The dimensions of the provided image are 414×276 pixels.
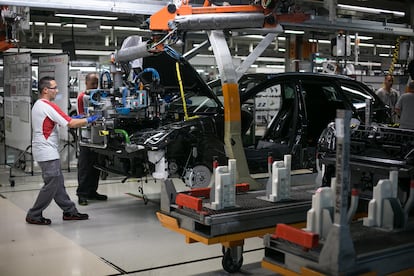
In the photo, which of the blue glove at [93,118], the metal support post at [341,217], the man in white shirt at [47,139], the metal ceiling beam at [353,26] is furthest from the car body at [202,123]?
Result: the metal support post at [341,217]

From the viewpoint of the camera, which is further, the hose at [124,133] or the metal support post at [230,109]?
the metal support post at [230,109]

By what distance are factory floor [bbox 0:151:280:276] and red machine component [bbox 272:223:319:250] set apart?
147 centimetres

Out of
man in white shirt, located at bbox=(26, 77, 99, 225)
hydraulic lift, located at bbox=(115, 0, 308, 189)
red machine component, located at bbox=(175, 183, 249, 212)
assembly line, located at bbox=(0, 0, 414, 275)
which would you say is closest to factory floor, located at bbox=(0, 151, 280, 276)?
assembly line, located at bbox=(0, 0, 414, 275)

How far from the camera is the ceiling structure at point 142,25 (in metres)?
6.25

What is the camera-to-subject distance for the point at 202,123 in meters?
6.21

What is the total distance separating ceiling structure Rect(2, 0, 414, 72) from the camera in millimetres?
6254

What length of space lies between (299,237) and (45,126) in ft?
12.5

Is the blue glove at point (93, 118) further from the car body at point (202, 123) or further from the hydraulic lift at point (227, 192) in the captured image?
the hydraulic lift at point (227, 192)

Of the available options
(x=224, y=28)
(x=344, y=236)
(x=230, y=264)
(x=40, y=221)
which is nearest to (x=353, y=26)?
(x=224, y=28)

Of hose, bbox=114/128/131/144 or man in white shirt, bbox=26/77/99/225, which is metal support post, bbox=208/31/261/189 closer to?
hose, bbox=114/128/131/144

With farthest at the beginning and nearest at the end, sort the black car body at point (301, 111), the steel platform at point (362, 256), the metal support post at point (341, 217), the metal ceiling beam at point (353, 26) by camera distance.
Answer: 1. the metal ceiling beam at point (353, 26)
2. the black car body at point (301, 111)
3. the steel platform at point (362, 256)
4. the metal support post at point (341, 217)

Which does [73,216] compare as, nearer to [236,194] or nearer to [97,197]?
[97,197]

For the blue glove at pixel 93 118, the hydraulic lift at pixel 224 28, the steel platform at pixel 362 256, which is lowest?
the steel platform at pixel 362 256

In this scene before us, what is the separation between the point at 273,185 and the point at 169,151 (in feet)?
7.45
